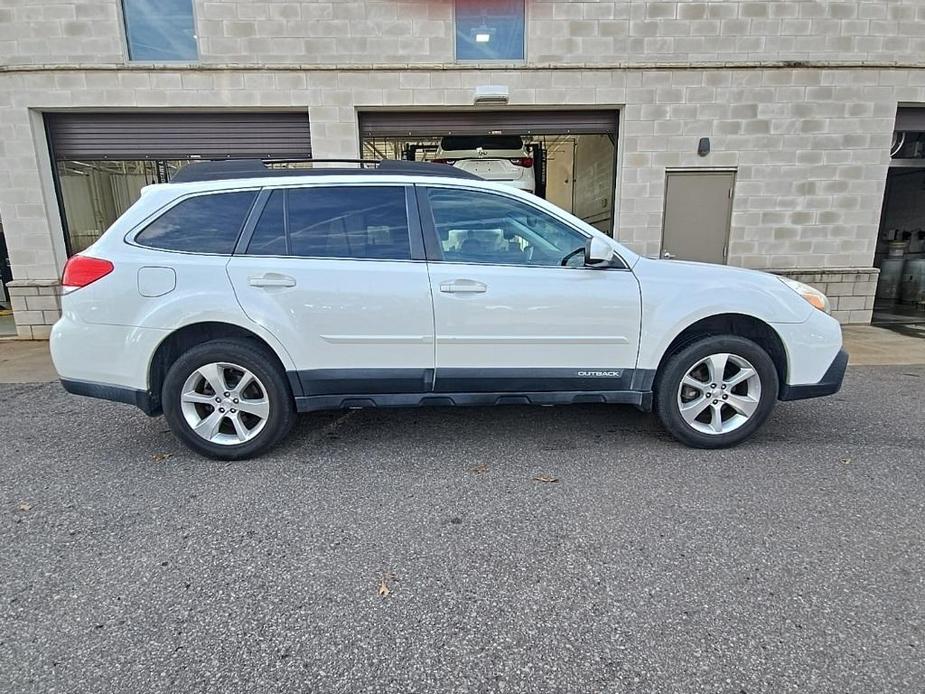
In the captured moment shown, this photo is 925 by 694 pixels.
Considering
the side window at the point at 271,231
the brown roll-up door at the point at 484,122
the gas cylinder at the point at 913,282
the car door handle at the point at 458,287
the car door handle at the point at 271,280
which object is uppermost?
the brown roll-up door at the point at 484,122

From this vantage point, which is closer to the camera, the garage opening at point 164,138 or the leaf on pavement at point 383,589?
A: the leaf on pavement at point 383,589

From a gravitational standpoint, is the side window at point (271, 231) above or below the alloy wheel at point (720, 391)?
above

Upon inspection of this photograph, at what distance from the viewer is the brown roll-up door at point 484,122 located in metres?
7.50

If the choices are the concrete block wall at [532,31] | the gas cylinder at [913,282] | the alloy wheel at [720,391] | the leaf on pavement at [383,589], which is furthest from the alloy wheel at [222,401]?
the gas cylinder at [913,282]

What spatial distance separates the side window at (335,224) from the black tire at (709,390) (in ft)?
6.47

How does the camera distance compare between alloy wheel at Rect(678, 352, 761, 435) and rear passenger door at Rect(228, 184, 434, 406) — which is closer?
rear passenger door at Rect(228, 184, 434, 406)

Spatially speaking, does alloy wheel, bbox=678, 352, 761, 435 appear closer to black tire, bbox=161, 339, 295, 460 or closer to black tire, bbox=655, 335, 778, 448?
black tire, bbox=655, 335, 778, 448

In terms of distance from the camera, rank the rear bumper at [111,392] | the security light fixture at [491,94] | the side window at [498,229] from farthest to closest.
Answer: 1. the security light fixture at [491,94]
2. the side window at [498,229]
3. the rear bumper at [111,392]

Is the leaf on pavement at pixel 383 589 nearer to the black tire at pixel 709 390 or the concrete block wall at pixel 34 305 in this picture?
the black tire at pixel 709 390

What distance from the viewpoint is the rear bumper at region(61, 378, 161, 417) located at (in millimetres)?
3232

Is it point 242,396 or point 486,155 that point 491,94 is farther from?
point 242,396

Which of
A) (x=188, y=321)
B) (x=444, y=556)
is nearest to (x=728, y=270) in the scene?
(x=444, y=556)

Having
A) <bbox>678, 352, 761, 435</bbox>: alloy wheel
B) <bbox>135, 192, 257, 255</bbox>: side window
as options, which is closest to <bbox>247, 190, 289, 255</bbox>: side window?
<bbox>135, 192, 257, 255</bbox>: side window

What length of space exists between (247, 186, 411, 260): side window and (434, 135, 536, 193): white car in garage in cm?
477
